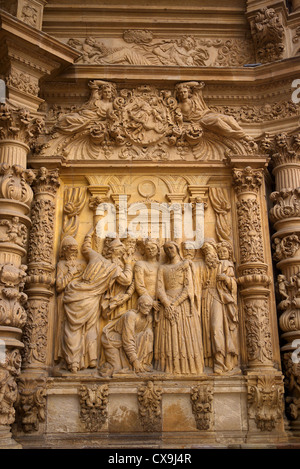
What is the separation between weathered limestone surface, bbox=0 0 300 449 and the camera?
20.3 ft

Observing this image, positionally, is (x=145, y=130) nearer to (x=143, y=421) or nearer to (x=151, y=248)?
(x=151, y=248)

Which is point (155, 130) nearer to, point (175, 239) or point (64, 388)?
point (175, 239)

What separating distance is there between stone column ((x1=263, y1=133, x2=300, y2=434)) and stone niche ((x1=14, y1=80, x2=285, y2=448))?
19 cm

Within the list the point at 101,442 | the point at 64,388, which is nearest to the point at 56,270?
the point at 64,388

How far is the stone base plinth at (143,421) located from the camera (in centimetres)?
607

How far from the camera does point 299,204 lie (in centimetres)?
683

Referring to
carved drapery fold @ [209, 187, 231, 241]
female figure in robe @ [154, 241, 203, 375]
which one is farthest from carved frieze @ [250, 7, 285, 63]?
female figure in robe @ [154, 241, 203, 375]

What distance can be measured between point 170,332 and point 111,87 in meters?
3.57

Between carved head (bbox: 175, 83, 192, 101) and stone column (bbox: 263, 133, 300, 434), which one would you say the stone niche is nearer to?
carved head (bbox: 175, 83, 192, 101)

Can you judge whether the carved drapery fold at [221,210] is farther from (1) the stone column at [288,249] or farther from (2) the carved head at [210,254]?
(1) the stone column at [288,249]

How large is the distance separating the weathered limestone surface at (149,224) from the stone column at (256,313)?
2 centimetres

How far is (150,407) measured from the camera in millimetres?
6191

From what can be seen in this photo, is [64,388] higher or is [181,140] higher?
[181,140]
